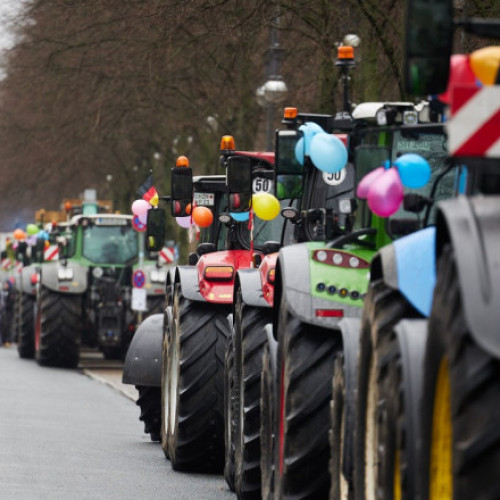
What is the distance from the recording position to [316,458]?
8508 mm

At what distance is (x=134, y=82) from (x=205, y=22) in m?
9.59

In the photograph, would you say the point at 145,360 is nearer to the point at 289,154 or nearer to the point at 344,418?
the point at 289,154

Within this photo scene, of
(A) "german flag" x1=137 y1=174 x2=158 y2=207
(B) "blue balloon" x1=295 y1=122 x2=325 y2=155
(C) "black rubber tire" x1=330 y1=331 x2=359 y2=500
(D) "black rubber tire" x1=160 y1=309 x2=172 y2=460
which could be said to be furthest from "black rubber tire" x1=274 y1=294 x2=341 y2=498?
(A) "german flag" x1=137 y1=174 x2=158 y2=207

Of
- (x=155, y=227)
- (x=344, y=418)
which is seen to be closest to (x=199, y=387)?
(x=155, y=227)

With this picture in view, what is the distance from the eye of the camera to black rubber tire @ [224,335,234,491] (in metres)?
11.9

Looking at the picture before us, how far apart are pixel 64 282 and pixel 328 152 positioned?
20.3 m

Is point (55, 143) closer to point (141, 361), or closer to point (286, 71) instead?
point (286, 71)

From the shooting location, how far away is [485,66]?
17.9 ft

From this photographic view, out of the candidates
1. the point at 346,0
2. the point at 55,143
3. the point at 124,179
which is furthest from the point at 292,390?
the point at 124,179

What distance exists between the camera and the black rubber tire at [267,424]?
31.3ft

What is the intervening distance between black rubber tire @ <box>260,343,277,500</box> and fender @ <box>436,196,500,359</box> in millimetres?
4113

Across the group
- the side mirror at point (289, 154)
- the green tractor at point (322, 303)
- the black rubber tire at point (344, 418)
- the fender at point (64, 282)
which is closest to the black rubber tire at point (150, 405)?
the side mirror at point (289, 154)

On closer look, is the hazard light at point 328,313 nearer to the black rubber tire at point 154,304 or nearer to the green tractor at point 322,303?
the green tractor at point 322,303

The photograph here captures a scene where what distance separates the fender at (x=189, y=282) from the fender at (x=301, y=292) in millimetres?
4252
